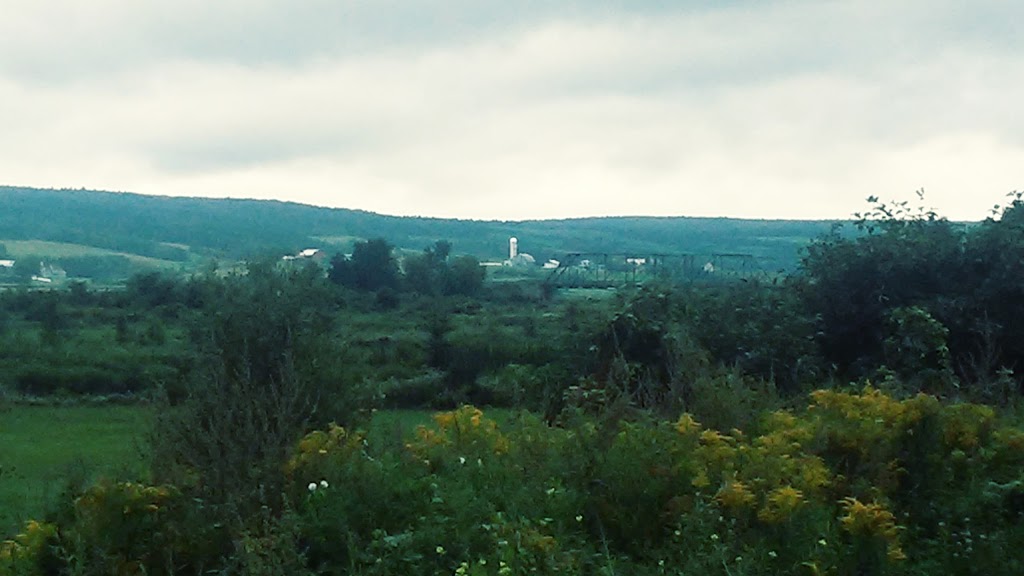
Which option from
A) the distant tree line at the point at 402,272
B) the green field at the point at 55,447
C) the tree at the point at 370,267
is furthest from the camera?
the tree at the point at 370,267

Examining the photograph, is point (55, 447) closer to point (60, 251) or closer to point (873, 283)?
point (873, 283)

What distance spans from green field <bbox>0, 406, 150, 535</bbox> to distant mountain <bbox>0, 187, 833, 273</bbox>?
4107cm

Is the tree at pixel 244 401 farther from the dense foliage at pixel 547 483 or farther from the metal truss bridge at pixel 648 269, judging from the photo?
the metal truss bridge at pixel 648 269

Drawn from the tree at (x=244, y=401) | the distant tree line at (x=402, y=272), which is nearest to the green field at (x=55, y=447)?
the tree at (x=244, y=401)

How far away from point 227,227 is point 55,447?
63128 mm

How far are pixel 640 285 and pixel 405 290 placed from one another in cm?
5491

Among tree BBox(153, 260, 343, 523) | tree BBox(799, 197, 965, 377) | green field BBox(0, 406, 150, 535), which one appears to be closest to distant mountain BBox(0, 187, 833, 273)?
green field BBox(0, 406, 150, 535)

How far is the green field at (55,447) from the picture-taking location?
28.1 feet

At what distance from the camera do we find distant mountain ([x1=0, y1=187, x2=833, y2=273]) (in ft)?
270

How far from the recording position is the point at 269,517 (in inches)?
275

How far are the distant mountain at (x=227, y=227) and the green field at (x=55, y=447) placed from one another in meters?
41.1

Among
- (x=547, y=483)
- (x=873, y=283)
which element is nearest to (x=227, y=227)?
(x=873, y=283)

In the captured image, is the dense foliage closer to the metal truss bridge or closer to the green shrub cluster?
the green shrub cluster

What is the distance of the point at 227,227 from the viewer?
90062mm
